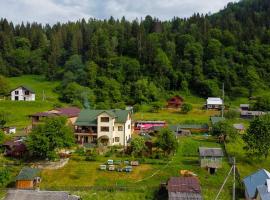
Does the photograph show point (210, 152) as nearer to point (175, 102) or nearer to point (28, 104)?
point (175, 102)

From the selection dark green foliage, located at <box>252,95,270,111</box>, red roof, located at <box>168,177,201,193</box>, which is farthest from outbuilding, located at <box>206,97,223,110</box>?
red roof, located at <box>168,177,201,193</box>

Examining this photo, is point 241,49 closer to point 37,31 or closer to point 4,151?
point 37,31

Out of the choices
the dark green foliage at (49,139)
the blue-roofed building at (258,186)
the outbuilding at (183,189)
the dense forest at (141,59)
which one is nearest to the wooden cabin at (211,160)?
the blue-roofed building at (258,186)

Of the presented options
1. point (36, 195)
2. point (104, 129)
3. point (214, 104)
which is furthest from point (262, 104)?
point (36, 195)

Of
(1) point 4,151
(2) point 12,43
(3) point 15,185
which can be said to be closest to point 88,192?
(3) point 15,185

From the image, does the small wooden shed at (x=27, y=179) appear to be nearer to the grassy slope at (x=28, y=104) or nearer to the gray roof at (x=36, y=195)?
the gray roof at (x=36, y=195)

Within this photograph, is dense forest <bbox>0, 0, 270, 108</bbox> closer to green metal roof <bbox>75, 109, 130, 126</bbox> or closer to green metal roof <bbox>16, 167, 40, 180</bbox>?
green metal roof <bbox>75, 109, 130, 126</bbox>

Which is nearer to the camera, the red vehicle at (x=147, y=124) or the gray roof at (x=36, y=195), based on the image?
the gray roof at (x=36, y=195)
